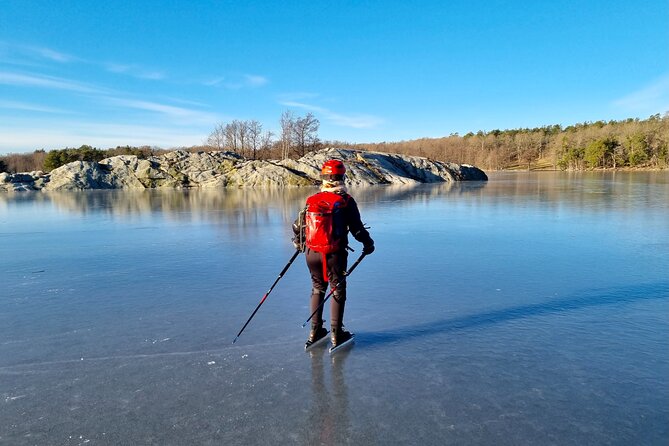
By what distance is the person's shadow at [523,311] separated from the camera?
528cm

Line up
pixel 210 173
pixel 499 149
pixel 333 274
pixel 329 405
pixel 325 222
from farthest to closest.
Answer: pixel 499 149 < pixel 210 173 < pixel 333 274 < pixel 325 222 < pixel 329 405

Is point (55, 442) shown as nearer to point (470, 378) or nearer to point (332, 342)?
point (332, 342)

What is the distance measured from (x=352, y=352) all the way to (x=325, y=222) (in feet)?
5.28

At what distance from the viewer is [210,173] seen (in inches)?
2357

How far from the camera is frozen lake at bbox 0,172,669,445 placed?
341 centimetres

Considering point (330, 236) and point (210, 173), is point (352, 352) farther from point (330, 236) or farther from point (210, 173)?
point (210, 173)

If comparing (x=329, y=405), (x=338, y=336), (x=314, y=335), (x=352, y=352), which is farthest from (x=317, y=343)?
(x=329, y=405)

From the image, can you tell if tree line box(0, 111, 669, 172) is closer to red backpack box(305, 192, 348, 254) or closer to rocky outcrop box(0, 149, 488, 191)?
rocky outcrop box(0, 149, 488, 191)

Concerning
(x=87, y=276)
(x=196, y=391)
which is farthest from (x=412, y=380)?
(x=87, y=276)

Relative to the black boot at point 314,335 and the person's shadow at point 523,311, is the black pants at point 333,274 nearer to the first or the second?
the black boot at point 314,335

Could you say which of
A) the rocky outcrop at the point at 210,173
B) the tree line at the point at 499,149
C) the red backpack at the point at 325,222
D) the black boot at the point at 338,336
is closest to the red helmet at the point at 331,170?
the red backpack at the point at 325,222

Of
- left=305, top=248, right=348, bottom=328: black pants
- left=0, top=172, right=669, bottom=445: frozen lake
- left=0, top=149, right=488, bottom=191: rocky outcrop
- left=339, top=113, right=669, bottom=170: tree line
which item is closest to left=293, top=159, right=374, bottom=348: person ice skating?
left=305, top=248, right=348, bottom=328: black pants

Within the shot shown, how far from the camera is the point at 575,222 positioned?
15141 mm

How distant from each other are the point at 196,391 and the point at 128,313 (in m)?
2.97
